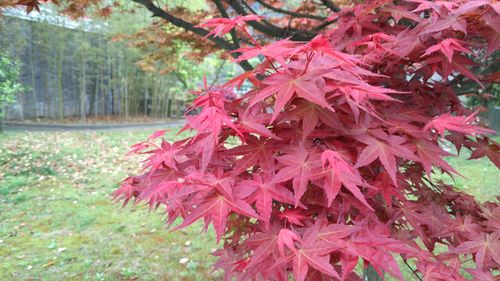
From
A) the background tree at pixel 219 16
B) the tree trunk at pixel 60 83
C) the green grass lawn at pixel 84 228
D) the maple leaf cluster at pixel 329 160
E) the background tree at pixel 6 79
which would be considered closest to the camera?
the maple leaf cluster at pixel 329 160

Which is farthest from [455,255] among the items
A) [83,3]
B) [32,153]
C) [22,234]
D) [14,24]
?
[14,24]

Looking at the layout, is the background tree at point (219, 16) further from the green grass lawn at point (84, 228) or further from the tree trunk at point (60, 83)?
the tree trunk at point (60, 83)

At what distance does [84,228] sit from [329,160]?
3.45m

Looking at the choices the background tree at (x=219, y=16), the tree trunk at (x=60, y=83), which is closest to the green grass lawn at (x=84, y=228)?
the background tree at (x=219, y=16)

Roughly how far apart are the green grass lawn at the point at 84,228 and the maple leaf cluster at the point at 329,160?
702mm

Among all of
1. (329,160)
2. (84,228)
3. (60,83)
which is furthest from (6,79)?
(329,160)

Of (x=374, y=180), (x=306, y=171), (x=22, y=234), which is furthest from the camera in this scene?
(x=22, y=234)

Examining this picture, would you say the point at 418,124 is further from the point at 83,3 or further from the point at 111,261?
the point at 83,3

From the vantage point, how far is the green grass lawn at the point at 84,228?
115 inches

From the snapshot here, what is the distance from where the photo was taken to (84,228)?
3668 millimetres

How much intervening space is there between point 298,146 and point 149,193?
0.46 metres

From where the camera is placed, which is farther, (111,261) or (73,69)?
(73,69)

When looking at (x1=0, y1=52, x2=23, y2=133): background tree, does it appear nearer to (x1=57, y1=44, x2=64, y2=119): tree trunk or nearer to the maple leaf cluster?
(x1=57, y1=44, x2=64, y2=119): tree trunk

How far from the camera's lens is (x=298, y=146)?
3.03 ft
